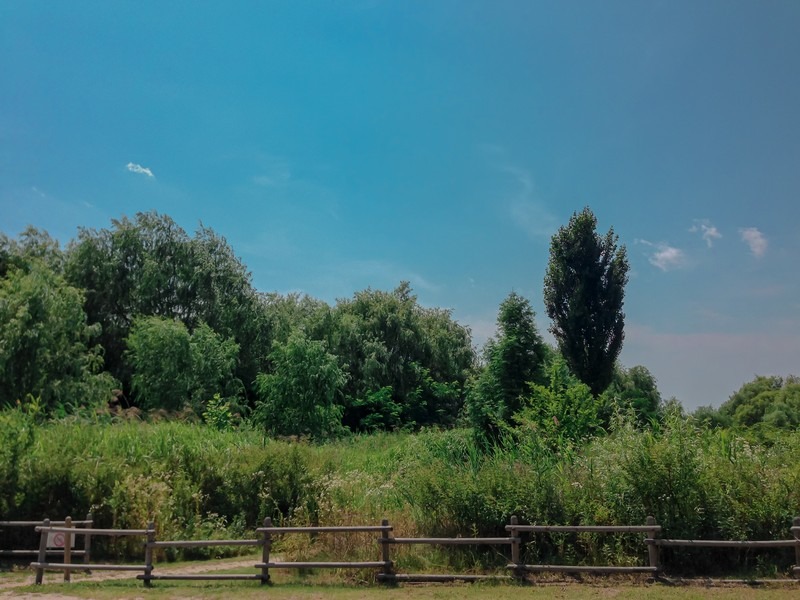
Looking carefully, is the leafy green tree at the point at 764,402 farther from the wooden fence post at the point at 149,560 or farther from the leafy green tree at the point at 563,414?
the wooden fence post at the point at 149,560

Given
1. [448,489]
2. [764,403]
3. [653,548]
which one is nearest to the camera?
[653,548]

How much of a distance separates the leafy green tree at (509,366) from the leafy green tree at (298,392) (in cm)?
1045

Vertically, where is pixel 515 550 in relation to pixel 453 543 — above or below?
below

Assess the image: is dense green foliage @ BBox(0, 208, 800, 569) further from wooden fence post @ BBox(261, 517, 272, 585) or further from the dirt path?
wooden fence post @ BBox(261, 517, 272, 585)

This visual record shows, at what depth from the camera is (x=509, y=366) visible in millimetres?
22828

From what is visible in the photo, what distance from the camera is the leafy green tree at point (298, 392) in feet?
101

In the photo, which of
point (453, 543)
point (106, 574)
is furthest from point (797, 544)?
point (106, 574)

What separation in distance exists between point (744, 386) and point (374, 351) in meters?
59.2

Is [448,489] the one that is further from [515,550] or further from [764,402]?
[764,402]

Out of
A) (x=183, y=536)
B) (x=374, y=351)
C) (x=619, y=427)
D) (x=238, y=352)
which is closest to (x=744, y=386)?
(x=374, y=351)

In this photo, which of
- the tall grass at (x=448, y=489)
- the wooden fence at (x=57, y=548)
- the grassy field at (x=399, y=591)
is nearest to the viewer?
the grassy field at (x=399, y=591)

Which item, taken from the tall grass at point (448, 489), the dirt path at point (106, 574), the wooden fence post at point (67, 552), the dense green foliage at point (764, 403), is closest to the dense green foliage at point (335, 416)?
the tall grass at point (448, 489)

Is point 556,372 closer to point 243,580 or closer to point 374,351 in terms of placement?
point 243,580

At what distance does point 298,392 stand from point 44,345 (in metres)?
11.7
